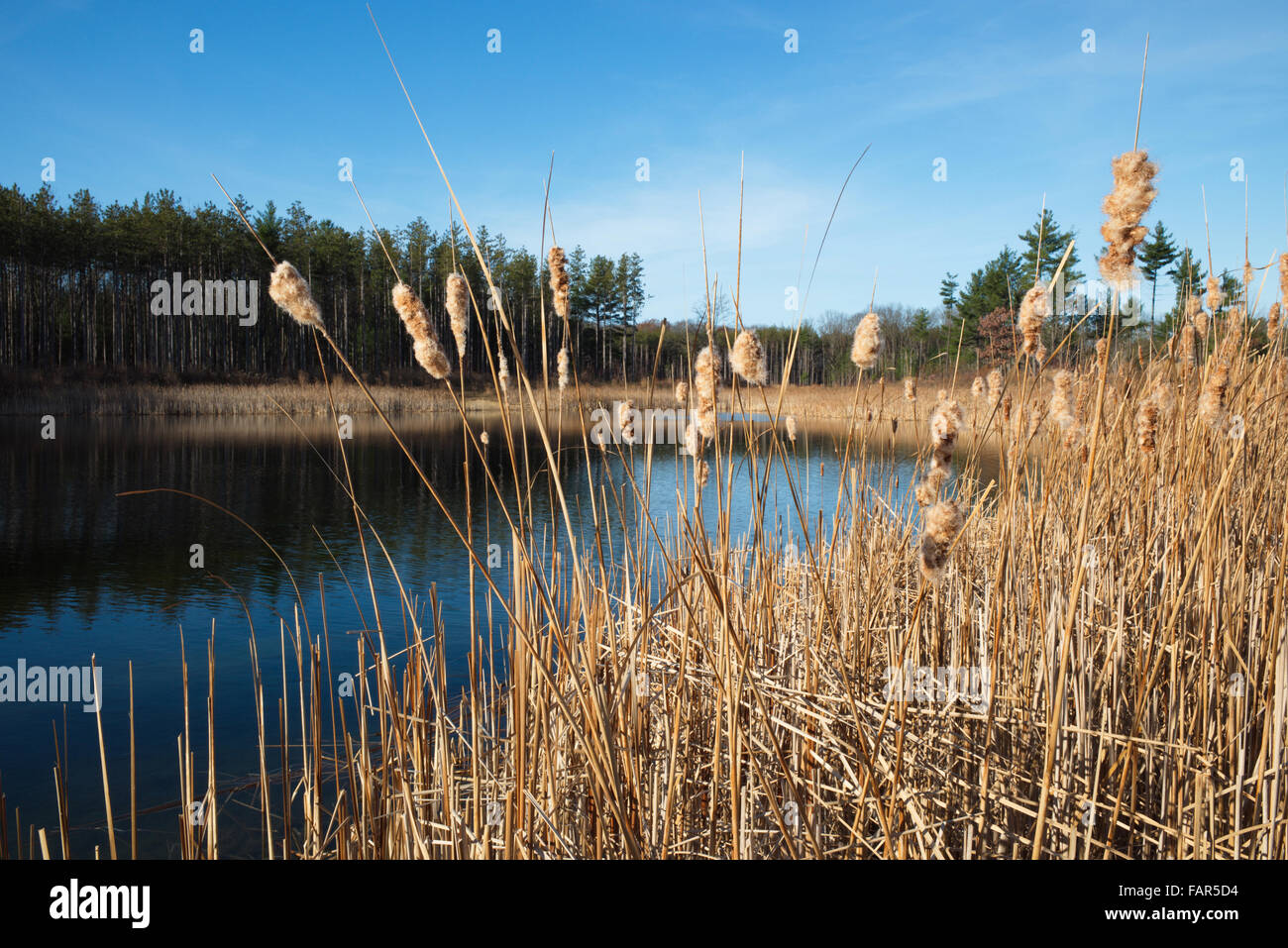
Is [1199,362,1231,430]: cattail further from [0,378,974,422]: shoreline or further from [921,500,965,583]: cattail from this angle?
[0,378,974,422]: shoreline

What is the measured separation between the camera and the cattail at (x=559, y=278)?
1.45m

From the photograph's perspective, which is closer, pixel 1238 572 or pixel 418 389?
pixel 1238 572

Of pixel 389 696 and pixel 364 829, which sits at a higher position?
pixel 389 696

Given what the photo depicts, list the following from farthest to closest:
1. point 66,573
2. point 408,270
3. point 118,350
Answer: point 408,270, point 118,350, point 66,573

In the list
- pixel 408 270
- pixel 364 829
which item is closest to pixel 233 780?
pixel 364 829

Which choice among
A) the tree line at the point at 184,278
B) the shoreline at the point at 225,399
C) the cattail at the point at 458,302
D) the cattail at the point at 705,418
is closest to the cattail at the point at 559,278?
the cattail at the point at 458,302

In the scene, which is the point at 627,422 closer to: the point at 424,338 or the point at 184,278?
the point at 424,338

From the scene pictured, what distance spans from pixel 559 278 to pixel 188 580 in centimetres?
769

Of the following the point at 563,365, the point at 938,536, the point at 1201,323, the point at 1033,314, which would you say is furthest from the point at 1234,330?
the point at 563,365

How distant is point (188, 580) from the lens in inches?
295

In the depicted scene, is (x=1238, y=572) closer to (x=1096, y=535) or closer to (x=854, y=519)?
(x=1096, y=535)

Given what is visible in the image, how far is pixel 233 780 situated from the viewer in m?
3.84

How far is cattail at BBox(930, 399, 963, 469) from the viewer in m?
1.25
